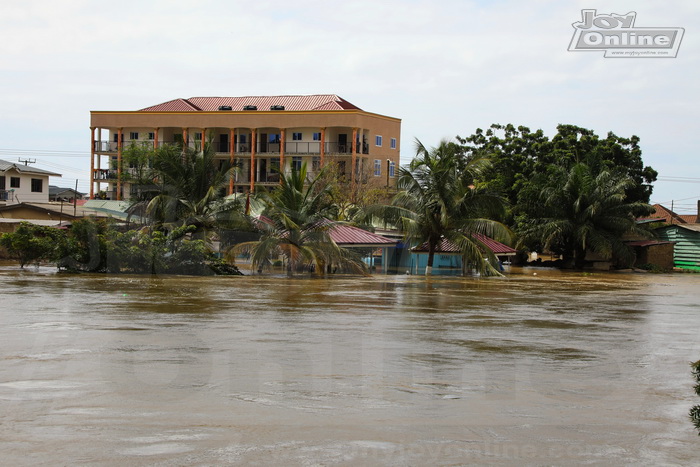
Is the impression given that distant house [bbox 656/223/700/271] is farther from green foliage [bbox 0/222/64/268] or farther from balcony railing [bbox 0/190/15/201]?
balcony railing [bbox 0/190/15/201]

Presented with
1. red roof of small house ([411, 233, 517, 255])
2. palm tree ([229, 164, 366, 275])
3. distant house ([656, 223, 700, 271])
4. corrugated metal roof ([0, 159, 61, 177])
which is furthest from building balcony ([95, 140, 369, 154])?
palm tree ([229, 164, 366, 275])

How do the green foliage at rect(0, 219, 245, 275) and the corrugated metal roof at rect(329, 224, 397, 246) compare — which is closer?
the green foliage at rect(0, 219, 245, 275)

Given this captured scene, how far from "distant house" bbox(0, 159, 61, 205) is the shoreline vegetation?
52.5 ft

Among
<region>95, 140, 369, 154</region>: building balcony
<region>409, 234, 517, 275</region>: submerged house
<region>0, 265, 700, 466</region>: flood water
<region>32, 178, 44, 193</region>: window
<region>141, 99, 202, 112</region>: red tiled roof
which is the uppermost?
<region>141, 99, 202, 112</region>: red tiled roof

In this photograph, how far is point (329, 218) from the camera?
113 feet

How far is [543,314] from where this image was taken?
65.7 feet

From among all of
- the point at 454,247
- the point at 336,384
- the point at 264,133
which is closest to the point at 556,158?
the point at 454,247

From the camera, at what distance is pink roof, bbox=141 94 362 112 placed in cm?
7000

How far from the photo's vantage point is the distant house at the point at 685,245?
48.9 meters

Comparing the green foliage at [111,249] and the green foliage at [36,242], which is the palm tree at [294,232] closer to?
the green foliage at [111,249]

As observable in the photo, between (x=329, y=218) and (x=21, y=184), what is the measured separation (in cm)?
2954

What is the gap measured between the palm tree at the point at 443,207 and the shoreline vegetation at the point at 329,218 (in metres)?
0.05

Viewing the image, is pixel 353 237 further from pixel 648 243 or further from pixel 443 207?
pixel 648 243

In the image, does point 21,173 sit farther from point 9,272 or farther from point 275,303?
point 275,303
